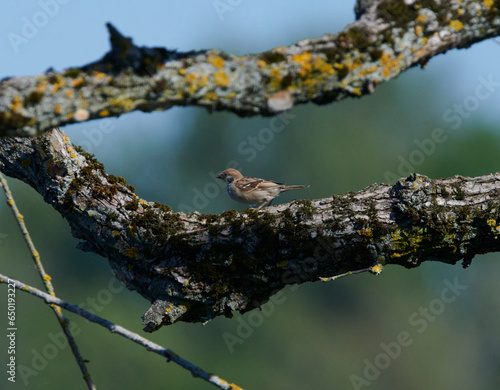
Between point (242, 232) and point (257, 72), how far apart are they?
1.90 meters

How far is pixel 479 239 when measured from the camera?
185 inches

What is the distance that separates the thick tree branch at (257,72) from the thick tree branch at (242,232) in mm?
1453

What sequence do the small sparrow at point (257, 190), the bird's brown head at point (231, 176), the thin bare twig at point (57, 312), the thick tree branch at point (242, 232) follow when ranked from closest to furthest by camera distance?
the thin bare twig at point (57, 312)
the thick tree branch at point (242, 232)
the small sparrow at point (257, 190)
the bird's brown head at point (231, 176)

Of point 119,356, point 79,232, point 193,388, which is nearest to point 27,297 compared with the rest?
point 119,356

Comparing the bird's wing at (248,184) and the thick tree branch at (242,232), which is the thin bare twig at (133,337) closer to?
the thick tree branch at (242,232)

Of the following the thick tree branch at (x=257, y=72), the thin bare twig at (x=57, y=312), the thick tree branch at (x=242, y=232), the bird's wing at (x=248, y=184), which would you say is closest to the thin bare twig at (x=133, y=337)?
the thin bare twig at (x=57, y=312)

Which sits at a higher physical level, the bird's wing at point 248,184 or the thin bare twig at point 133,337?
the bird's wing at point 248,184

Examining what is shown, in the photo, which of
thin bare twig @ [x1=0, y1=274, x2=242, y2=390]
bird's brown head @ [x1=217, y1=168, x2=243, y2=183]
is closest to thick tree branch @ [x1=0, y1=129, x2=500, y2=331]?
thin bare twig @ [x1=0, y1=274, x2=242, y2=390]

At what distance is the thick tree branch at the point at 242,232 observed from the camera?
4.71 m

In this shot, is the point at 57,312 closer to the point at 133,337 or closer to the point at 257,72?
the point at 133,337

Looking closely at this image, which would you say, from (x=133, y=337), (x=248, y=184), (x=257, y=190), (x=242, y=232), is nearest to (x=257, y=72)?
(x=133, y=337)

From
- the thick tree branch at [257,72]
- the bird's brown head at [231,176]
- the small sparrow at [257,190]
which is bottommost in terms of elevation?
the thick tree branch at [257,72]

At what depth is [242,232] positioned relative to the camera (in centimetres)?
502

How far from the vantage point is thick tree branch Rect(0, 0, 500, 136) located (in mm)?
3213
